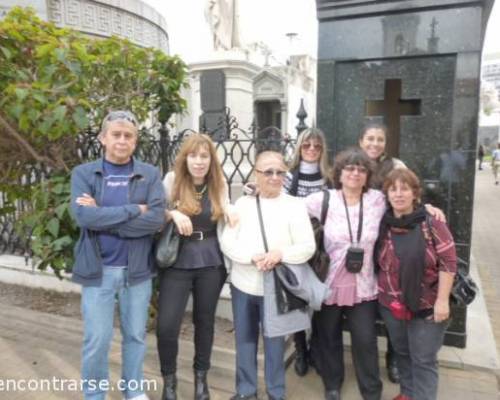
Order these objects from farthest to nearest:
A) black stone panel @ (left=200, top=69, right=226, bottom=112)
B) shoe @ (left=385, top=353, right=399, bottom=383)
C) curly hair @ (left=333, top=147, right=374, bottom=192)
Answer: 1. black stone panel @ (left=200, top=69, right=226, bottom=112)
2. shoe @ (left=385, top=353, right=399, bottom=383)
3. curly hair @ (left=333, top=147, right=374, bottom=192)

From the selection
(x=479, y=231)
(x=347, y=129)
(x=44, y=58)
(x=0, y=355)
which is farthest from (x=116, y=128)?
(x=479, y=231)

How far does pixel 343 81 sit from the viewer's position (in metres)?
3.67

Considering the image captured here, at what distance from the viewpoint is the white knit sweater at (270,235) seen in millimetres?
2490

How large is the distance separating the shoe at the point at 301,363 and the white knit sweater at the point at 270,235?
93 cm

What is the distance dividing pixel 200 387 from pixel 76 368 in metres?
1.13

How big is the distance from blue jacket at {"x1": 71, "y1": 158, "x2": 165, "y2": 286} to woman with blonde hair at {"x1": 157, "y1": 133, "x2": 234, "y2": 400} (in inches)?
5.8

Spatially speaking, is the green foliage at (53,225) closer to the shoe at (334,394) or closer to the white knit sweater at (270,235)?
the white knit sweater at (270,235)

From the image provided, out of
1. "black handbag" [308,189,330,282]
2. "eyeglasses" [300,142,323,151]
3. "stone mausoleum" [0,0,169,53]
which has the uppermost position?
"stone mausoleum" [0,0,169,53]

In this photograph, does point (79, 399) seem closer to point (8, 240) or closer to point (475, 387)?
point (475, 387)

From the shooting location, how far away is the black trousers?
2.63 m

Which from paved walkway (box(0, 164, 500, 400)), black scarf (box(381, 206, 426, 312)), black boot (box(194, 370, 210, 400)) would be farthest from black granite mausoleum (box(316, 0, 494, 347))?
black boot (box(194, 370, 210, 400))

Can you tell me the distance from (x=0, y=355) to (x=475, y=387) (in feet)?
12.3

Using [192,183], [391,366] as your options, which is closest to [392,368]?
[391,366]

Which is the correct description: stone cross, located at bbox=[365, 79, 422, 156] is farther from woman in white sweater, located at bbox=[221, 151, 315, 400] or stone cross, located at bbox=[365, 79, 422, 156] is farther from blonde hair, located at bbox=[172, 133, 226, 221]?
blonde hair, located at bbox=[172, 133, 226, 221]
